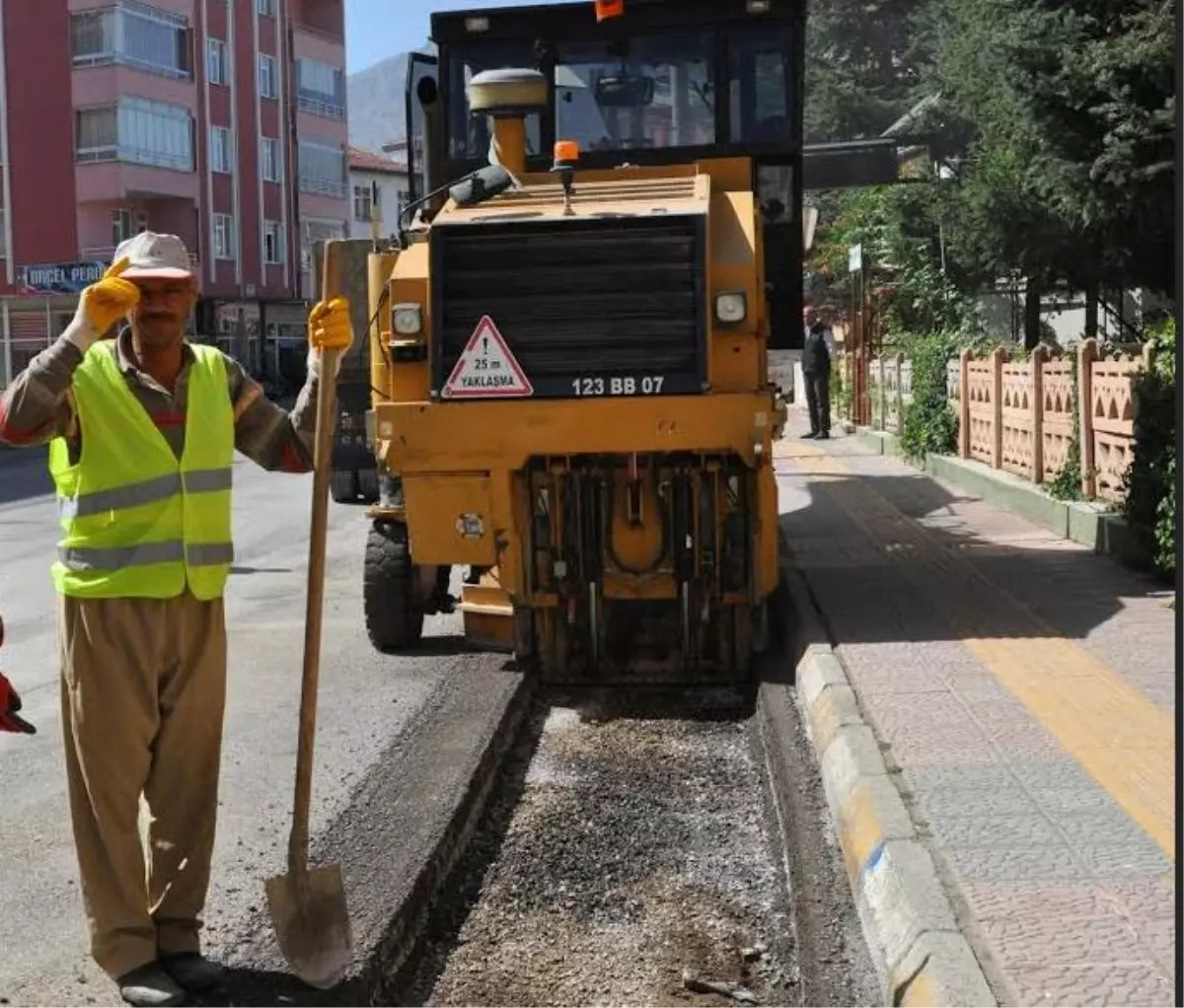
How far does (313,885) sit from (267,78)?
2252 inches

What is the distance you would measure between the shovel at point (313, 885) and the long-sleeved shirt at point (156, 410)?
240 mm

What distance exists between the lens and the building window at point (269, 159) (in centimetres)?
5775

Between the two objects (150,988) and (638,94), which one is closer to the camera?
(150,988)

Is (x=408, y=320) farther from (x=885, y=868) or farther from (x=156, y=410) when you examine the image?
(x=885, y=868)

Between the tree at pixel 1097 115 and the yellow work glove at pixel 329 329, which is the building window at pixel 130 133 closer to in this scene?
the tree at pixel 1097 115

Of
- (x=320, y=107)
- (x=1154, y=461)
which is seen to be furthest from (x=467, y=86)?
(x=320, y=107)

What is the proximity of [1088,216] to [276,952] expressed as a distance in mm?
10667

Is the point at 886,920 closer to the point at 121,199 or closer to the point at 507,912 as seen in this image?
the point at 507,912

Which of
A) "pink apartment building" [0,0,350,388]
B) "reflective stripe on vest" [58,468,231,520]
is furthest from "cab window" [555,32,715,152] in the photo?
"pink apartment building" [0,0,350,388]

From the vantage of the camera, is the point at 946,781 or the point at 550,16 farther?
the point at 550,16

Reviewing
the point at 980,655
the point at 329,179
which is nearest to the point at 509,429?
the point at 980,655

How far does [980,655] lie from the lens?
25.6 feet

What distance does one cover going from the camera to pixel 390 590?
907 centimetres

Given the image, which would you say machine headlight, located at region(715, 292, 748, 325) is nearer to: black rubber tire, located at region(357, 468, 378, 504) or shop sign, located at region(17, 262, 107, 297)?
black rubber tire, located at region(357, 468, 378, 504)
